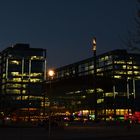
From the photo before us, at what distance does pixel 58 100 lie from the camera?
17338cm

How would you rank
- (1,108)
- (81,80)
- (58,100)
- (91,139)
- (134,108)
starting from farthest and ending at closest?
(134,108) → (58,100) → (1,108) → (81,80) → (91,139)

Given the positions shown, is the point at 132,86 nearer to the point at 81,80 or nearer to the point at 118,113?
the point at 118,113

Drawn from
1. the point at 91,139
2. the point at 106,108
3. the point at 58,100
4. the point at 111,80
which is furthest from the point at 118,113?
the point at 91,139

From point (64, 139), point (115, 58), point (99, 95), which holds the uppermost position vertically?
point (115, 58)

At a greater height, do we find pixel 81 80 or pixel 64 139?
pixel 81 80

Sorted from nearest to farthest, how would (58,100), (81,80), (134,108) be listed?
(81,80) < (58,100) < (134,108)

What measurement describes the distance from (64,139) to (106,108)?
486ft

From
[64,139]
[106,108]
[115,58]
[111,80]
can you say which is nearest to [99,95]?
[106,108]

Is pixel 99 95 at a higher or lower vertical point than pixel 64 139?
higher

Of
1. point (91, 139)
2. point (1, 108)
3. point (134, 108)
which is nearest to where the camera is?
point (91, 139)

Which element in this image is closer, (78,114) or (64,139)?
(64,139)

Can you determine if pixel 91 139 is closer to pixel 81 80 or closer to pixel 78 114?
pixel 81 80

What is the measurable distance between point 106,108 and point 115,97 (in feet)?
23.4

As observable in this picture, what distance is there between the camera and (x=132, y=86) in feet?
629
